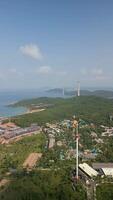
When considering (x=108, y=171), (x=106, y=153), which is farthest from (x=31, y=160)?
(x=108, y=171)

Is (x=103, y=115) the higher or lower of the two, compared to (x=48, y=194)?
higher

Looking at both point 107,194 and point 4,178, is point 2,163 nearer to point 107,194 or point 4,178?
point 4,178

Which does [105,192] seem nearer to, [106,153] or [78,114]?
[106,153]

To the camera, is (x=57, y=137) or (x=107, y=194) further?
(x=57, y=137)

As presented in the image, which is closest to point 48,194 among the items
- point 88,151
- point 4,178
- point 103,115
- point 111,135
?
point 4,178

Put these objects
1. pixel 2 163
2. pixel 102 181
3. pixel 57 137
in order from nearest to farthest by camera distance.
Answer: pixel 102 181
pixel 2 163
pixel 57 137

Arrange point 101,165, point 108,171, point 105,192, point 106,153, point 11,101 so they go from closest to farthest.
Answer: point 105,192
point 108,171
point 101,165
point 106,153
point 11,101
